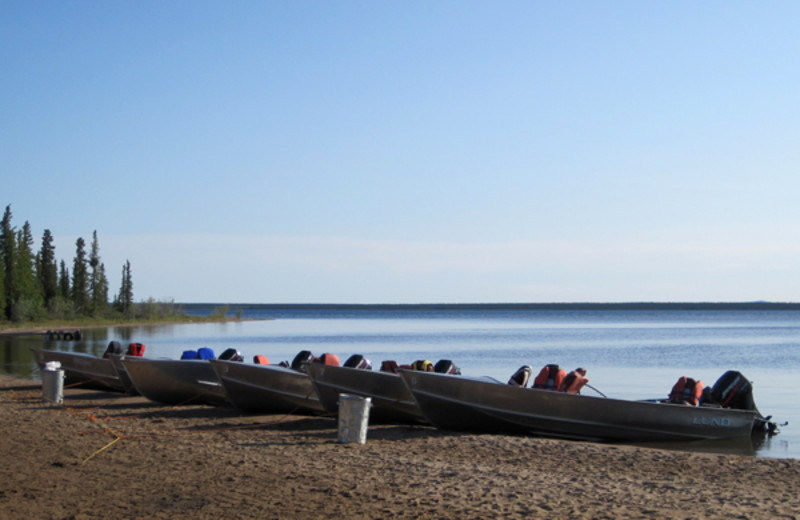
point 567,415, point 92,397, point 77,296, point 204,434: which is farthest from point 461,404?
point 77,296

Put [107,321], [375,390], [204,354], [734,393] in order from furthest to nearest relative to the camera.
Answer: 1. [107,321]
2. [204,354]
3. [734,393]
4. [375,390]

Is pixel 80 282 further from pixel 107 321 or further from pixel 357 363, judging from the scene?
pixel 357 363

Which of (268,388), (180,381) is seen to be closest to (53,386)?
(180,381)

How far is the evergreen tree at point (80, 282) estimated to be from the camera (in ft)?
289

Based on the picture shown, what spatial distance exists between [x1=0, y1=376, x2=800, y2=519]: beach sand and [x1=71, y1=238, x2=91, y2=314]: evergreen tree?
7877cm

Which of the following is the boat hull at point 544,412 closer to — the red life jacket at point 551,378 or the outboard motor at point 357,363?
the red life jacket at point 551,378

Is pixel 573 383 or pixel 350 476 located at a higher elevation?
pixel 573 383

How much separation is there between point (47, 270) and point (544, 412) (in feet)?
270

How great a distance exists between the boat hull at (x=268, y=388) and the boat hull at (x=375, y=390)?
873 mm

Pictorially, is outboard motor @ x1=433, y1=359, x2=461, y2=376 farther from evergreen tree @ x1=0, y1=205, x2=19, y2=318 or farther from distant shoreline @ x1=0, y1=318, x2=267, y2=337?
evergreen tree @ x1=0, y1=205, x2=19, y2=318

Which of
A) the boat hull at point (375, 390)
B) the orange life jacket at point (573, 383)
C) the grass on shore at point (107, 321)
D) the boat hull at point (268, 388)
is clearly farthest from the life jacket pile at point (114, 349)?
the grass on shore at point (107, 321)

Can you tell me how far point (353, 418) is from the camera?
1187 cm

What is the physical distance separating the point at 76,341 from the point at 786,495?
50552mm

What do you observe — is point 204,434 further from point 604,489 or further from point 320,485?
point 604,489
